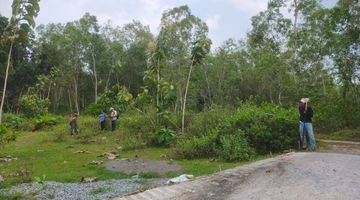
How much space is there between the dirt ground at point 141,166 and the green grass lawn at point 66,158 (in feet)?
1.14

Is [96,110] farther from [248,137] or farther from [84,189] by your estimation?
[84,189]

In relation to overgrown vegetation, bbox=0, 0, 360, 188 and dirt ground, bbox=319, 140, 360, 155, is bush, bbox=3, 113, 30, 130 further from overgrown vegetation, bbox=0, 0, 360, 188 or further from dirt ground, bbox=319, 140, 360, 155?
dirt ground, bbox=319, 140, 360, 155

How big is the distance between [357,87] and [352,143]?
3645 mm

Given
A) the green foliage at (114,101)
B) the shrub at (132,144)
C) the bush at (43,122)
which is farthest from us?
the bush at (43,122)

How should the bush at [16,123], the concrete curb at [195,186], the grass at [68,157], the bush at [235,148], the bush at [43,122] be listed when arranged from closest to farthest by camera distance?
1. the concrete curb at [195,186]
2. the grass at [68,157]
3. the bush at [235,148]
4. the bush at [43,122]
5. the bush at [16,123]

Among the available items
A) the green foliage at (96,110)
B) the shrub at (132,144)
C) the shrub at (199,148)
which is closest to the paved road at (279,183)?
the shrub at (199,148)

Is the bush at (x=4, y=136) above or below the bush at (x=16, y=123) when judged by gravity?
below

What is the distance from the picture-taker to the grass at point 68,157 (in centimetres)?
1319

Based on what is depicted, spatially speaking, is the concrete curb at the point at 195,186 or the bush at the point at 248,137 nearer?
the concrete curb at the point at 195,186

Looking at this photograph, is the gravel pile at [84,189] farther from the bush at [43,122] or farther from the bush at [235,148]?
the bush at [43,122]

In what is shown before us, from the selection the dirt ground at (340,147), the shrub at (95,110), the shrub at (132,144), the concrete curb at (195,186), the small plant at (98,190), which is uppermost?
the shrub at (95,110)

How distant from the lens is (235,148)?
1434cm

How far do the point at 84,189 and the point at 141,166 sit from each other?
369 centimetres

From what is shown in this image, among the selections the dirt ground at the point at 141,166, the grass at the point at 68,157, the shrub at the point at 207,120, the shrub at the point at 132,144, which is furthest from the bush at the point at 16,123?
the dirt ground at the point at 141,166
